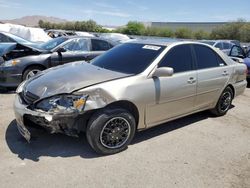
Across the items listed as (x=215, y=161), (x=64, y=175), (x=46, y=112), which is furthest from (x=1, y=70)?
(x=215, y=161)

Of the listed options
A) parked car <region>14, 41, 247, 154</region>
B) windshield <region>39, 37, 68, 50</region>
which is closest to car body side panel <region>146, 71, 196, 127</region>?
parked car <region>14, 41, 247, 154</region>

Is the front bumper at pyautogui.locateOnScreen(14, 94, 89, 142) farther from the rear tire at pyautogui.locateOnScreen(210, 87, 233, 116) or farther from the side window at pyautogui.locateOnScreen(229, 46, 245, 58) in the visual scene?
the side window at pyautogui.locateOnScreen(229, 46, 245, 58)

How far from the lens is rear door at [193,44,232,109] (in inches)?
196

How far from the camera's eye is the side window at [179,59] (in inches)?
177

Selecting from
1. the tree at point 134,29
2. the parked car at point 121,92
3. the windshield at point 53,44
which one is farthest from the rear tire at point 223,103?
the tree at point 134,29

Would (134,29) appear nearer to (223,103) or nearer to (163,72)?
(223,103)

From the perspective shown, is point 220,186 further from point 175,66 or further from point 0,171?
point 0,171

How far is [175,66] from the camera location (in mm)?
4590

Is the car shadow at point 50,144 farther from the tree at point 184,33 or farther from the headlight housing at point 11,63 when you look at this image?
the tree at point 184,33

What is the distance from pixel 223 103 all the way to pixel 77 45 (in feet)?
15.5

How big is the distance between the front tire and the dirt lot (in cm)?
14

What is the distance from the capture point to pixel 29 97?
3.82 metres

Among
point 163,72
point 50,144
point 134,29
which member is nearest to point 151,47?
point 163,72

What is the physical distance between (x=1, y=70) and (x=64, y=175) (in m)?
4.36
